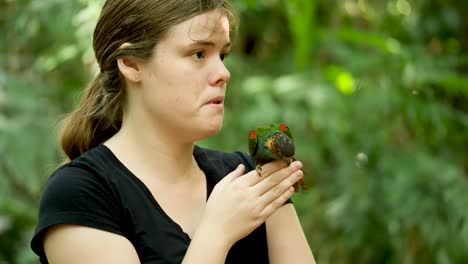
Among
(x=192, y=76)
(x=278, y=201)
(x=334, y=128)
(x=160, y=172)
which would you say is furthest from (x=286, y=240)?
(x=334, y=128)

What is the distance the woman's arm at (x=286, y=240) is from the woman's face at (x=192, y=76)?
260 millimetres

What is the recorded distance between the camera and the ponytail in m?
1.70

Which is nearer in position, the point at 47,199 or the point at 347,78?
the point at 47,199

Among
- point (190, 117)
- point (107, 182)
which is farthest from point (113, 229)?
point (190, 117)

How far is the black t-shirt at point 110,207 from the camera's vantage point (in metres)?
1.42

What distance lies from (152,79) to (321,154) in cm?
208

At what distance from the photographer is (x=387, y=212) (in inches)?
132

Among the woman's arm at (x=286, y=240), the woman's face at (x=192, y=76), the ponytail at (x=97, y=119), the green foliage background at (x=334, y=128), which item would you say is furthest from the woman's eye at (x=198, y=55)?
the green foliage background at (x=334, y=128)

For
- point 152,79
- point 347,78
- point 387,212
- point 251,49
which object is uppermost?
point 251,49

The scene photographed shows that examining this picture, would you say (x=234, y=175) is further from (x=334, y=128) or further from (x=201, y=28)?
(x=334, y=128)

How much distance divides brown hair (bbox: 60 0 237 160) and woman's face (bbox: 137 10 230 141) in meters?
0.03

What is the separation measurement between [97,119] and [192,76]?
0.33 metres

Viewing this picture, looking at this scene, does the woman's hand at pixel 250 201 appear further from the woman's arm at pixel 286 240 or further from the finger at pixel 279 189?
the woman's arm at pixel 286 240

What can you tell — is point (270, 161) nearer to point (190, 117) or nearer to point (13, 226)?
point (190, 117)
